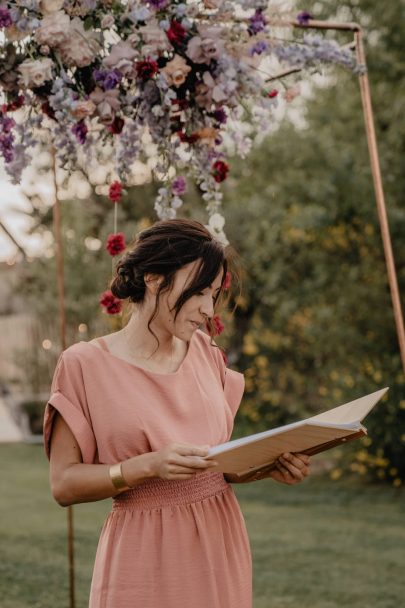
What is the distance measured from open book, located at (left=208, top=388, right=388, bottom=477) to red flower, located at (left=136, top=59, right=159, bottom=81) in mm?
1047

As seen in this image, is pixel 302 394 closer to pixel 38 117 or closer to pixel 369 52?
pixel 369 52

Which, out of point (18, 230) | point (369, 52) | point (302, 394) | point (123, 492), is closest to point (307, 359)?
point (302, 394)

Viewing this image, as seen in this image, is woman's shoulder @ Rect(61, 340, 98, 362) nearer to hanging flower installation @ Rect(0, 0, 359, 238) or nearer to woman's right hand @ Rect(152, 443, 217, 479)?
woman's right hand @ Rect(152, 443, 217, 479)

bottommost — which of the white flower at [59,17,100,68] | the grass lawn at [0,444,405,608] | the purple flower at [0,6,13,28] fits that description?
the grass lawn at [0,444,405,608]

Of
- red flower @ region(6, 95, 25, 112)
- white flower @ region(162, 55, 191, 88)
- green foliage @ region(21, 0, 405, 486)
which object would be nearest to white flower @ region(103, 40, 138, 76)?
white flower @ region(162, 55, 191, 88)

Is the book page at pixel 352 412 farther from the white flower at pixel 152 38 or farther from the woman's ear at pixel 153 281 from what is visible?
the white flower at pixel 152 38

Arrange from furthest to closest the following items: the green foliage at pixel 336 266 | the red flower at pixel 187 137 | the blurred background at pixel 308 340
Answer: the green foliage at pixel 336 266, the blurred background at pixel 308 340, the red flower at pixel 187 137

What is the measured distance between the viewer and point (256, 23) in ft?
8.77

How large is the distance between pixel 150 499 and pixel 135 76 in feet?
3.76

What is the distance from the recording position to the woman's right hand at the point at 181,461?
195 centimetres

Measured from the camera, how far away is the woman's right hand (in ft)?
6.39

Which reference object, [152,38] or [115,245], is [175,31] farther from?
[115,245]

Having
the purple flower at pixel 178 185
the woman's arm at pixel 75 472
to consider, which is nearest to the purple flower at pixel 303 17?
the purple flower at pixel 178 185

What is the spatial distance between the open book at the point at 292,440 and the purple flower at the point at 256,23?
44.5 inches
